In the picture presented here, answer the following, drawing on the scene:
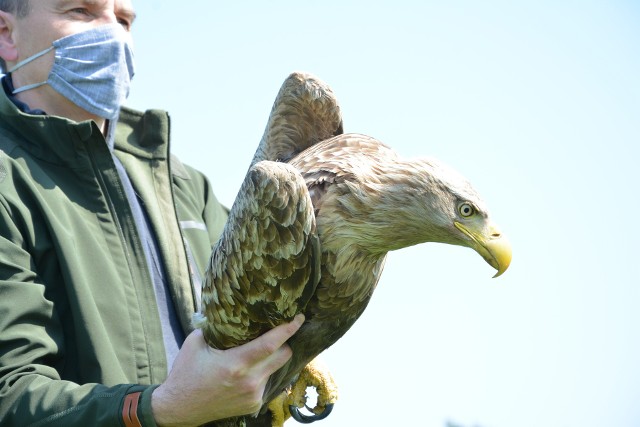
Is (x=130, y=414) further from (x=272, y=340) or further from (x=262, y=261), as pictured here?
(x=262, y=261)

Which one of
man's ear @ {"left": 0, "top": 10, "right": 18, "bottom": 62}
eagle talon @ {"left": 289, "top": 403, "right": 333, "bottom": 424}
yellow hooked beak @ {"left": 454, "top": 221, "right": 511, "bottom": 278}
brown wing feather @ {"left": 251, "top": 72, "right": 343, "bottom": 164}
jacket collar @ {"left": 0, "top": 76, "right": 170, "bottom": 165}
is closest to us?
yellow hooked beak @ {"left": 454, "top": 221, "right": 511, "bottom": 278}

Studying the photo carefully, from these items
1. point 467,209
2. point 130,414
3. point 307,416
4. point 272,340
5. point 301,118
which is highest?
point 467,209

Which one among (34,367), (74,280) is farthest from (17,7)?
(34,367)

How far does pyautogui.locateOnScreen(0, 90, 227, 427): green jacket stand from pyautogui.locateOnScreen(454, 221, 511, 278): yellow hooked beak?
1632 millimetres

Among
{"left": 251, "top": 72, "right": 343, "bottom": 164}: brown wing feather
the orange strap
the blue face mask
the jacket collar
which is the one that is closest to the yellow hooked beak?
{"left": 251, "top": 72, "right": 343, "bottom": 164}: brown wing feather

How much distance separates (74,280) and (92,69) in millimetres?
1822

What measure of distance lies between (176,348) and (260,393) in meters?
1.11

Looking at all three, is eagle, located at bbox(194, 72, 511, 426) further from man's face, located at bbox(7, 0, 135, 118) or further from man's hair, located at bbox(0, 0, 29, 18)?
man's hair, located at bbox(0, 0, 29, 18)

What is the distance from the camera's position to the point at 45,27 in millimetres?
5875

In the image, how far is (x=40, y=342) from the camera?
441cm

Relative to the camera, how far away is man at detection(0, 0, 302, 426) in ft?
13.6

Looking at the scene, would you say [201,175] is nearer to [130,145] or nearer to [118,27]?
[130,145]

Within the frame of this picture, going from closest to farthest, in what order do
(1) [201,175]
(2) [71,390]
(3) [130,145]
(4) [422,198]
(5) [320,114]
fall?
1. (4) [422,198]
2. (2) [71,390]
3. (5) [320,114]
4. (3) [130,145]
5. (1) [201,175]

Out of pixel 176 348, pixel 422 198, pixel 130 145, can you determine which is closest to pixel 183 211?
pixel 130 145
